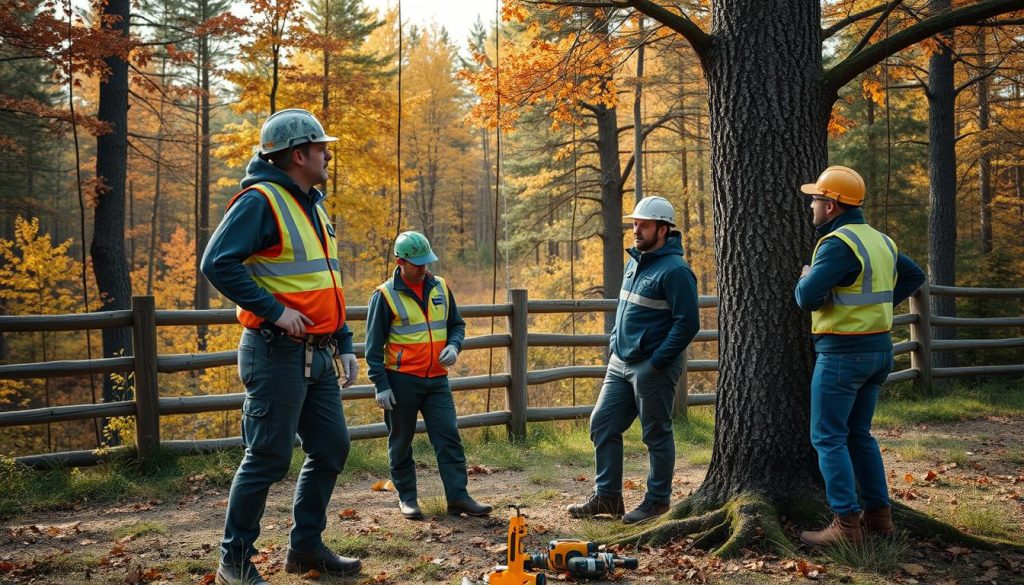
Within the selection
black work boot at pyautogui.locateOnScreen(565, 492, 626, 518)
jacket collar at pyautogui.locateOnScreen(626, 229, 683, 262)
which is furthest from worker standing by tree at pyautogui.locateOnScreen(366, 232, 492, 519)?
jacket collar at pyautogui.locateOnScreen(626, 229, 683, 262)

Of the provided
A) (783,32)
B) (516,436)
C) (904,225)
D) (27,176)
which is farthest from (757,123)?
(27,176)

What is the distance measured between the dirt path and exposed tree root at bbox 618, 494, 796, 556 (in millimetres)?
102

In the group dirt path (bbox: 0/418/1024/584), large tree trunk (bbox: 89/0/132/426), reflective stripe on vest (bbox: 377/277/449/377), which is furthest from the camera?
large tree trunk (bbox: 89/0/132/426)

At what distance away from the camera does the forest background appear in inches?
364

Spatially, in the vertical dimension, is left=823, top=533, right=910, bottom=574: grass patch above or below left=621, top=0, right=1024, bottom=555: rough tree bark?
below

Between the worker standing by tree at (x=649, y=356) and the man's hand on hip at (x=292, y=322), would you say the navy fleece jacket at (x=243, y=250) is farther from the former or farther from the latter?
the worker standing by tree at (x=649, y=356)

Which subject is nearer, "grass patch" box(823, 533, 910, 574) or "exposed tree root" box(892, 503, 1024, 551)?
"grass patch" box(823, 533, 910, 574)

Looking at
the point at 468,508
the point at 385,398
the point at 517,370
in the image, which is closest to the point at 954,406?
the point at 517,370

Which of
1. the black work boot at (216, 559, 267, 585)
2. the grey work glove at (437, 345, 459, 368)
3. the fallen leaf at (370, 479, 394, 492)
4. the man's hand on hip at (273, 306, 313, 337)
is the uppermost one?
the man's hand on hip at (273, 306, 313, 337)

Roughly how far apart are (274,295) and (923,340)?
923cm

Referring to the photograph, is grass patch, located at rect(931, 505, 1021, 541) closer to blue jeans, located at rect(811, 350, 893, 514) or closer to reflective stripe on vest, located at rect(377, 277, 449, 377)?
blue jeans, located at rect(811, 350, 893, 514)

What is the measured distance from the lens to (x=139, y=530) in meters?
5.02

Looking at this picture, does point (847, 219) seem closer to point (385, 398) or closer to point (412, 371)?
point (412, 371)

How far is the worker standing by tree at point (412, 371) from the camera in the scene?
5262mm
